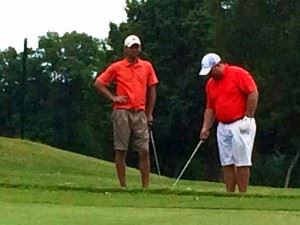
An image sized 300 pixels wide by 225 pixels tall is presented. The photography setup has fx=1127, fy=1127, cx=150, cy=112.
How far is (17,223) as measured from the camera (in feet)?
23.9

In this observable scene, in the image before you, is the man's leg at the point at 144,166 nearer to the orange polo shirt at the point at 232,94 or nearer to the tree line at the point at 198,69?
the orange polo shirt at the point at 232,94

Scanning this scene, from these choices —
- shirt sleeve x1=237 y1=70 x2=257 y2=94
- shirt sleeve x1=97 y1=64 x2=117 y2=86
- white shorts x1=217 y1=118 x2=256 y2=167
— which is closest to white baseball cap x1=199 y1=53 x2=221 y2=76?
shirt sleeve x1=237 y1=70 x2=257 y2=94

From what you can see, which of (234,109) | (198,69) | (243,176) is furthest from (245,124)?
(198,69)

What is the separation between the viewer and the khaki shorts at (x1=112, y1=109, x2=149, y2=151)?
12367 millimetres

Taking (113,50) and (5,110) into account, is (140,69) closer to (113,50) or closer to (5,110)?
(113,50)

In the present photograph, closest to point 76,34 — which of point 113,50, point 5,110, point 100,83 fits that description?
point 5,110

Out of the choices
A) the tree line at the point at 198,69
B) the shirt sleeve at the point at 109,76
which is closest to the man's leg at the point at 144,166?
the shirt sleeve at the point at 109,76

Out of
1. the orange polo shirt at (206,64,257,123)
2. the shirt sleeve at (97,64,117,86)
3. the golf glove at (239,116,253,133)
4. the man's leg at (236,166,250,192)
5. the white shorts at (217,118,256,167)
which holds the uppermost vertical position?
the shirt sleeve at (97,64,117,86)

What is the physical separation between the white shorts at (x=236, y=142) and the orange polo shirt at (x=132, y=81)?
3.20ft

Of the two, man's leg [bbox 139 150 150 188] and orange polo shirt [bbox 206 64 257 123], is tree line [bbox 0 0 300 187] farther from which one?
orange polo shirt [bbox 206 64 257 123]

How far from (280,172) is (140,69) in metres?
41.6

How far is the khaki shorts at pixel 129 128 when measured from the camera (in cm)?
1237

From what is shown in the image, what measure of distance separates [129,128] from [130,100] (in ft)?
1.07

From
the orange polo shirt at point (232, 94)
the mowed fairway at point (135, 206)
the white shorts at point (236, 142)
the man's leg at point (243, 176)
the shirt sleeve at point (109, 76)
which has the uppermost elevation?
the shirt sleeve at point (109, 76)
